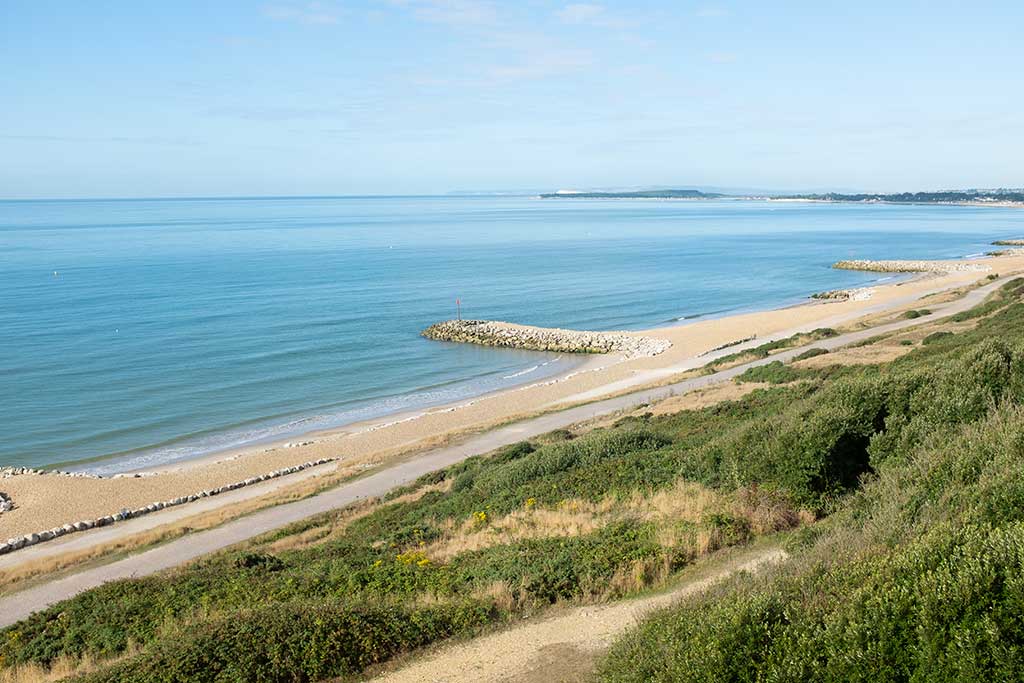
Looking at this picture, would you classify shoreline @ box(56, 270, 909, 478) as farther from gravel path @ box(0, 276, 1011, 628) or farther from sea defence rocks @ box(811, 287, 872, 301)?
sea defence rocks @ box(811, 287, 872, 301)

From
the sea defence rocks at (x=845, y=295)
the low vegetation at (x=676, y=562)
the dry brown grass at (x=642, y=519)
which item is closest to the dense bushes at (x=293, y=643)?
the low vegetation at (x=676, y=562)

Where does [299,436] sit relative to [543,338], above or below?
below

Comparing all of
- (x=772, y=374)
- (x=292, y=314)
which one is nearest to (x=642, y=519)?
(x=772, y=374)

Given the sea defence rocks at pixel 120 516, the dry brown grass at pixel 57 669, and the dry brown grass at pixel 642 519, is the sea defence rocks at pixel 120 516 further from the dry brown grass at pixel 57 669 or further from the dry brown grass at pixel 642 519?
the dry brown grass at pixel 642 519

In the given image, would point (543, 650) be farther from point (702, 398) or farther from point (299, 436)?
point (299, 436)

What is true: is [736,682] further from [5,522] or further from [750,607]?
[5,522]
